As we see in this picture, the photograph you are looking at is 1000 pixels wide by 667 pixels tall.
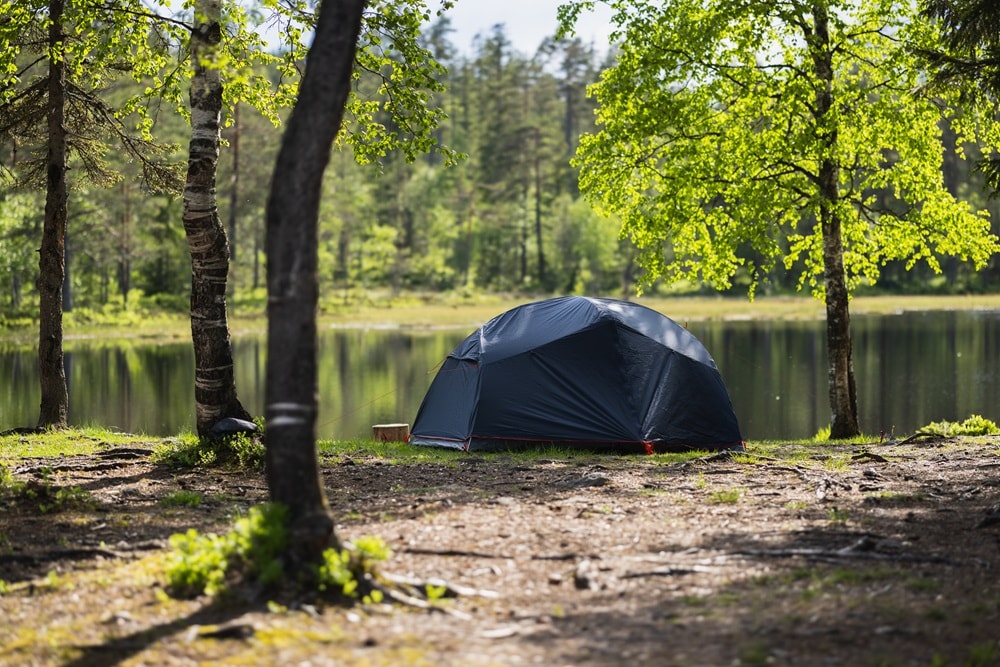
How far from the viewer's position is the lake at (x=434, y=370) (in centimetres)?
2391

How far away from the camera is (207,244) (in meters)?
11.8

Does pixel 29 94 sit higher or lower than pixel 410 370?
higher

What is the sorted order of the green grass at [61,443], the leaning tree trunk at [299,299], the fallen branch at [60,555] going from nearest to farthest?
the leaning tree trunk at [299,299], the fallen branch at [60,555], the green grass at [61,443]

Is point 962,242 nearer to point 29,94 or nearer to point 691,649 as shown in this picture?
point 691,649

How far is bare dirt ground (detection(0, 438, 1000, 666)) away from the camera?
539 cm

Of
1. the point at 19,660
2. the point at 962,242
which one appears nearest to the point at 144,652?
the point at 19,660

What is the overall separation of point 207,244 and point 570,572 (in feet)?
22.4

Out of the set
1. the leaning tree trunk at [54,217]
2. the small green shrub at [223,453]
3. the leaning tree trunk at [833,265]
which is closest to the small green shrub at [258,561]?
the small green shrub at [223,453]

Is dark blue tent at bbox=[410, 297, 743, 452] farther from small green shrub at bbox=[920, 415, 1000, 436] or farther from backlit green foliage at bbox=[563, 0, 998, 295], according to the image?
small green shrub at bbox=[920, 415, 1000, 436]

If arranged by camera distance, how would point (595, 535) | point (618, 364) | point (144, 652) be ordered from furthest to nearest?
point (618, 364), point (595, 535), point (144, 652)

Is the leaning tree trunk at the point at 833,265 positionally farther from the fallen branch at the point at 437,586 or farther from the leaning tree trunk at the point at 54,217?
the leaning tree trunk at the point at 54,217

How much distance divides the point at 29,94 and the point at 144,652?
13998 mm

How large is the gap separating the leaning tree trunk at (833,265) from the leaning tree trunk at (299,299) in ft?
38.9

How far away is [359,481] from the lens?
1148 centimetres
